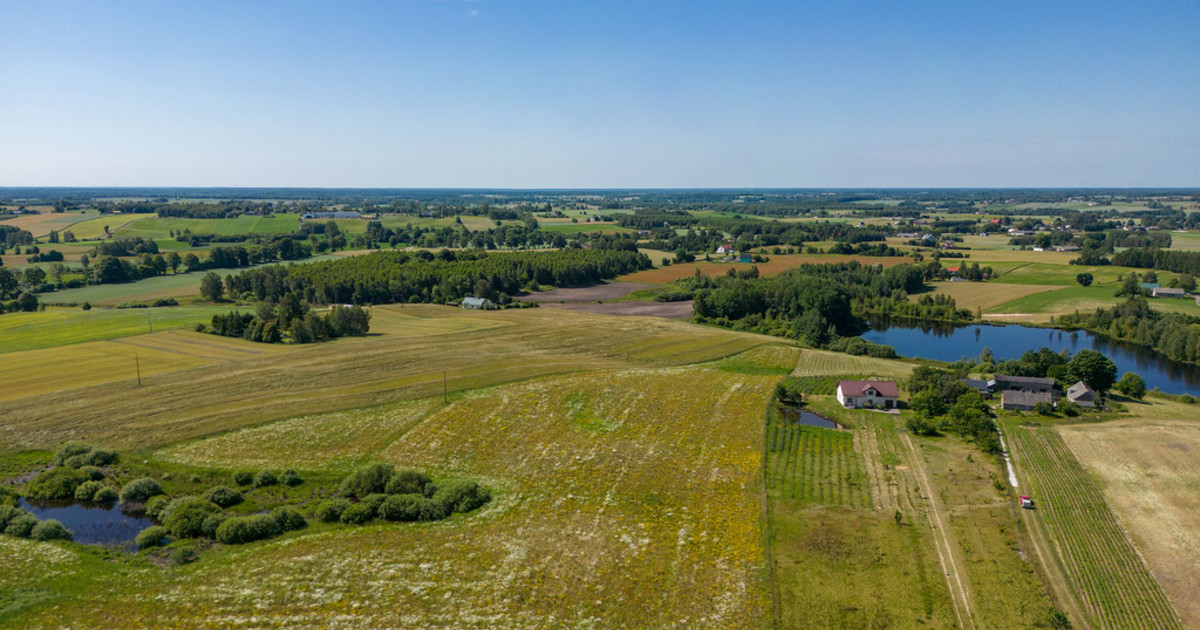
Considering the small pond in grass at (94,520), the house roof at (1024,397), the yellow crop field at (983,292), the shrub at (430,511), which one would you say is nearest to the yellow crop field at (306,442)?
the small pond in grass at (94,520)

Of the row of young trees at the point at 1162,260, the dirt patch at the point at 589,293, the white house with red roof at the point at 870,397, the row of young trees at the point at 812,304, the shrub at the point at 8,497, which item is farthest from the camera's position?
the row of young trees at the point at 1162,260

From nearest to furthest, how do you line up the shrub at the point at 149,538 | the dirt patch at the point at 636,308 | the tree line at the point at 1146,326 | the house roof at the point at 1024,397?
the shrub at the point at 149,538 → the house roof at the point at 1024,397 → the tree line at the point at 1146,326 → the dirt patch at the point at 636,308

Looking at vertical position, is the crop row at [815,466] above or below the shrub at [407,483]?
below

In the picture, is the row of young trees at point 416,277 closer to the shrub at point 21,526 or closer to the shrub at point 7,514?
the shrub at point 7,514

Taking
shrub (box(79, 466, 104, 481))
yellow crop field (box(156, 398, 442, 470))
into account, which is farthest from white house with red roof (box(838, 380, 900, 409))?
shrub (box(79, 466, 104, 481))

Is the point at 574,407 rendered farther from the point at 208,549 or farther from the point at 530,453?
the point at 208,549

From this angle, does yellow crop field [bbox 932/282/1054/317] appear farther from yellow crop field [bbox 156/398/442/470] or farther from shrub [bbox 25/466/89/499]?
shrub [bbox 25/466/89/499]
